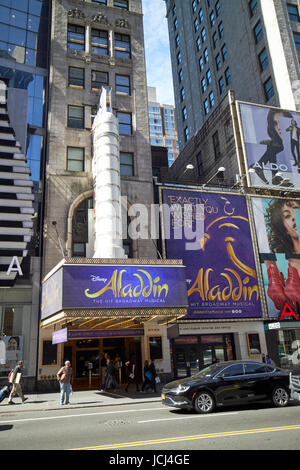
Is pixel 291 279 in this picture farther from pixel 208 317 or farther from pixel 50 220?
pixel 50 220

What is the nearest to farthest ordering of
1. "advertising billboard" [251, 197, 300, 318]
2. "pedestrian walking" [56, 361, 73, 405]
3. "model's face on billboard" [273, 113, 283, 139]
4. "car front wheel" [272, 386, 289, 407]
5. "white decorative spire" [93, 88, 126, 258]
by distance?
"car front wheel" [272, 386, 289, 407] < "pedestrian walking" [56, 361, 73, 405] < "white decorative spire" [93, 88, 126, 258] < "advertising billboard" [251, 197, 300, 318] < "model's face on billboard" [273, 113, 283, 139]

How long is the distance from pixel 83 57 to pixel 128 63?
13.1ft

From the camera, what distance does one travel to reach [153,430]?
10.0 metres

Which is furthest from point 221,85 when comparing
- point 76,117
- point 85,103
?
point 76,117

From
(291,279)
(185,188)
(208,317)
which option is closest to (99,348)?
(208,317)

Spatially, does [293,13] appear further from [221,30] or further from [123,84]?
[123,84]

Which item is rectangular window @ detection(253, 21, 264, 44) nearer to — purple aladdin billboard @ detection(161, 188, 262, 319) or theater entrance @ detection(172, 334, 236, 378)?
purple aladdin billboard @ detection(161, 188, 262, 319)

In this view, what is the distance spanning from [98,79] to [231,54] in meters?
25.0

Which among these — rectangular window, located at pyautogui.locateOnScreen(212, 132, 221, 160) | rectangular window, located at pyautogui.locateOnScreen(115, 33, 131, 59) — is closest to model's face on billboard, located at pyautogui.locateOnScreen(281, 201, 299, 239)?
rectangular window, located at pyautogui.locateOnScreen(212, 132, 221, 160)

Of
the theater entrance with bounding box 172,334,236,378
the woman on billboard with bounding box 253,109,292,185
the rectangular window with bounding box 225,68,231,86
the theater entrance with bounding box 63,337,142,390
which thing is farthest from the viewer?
the rectangular window with bounding box 225,68,231,86

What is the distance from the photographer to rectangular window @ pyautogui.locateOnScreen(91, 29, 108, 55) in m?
32.8

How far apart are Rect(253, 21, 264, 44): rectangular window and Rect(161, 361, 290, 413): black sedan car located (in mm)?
42377

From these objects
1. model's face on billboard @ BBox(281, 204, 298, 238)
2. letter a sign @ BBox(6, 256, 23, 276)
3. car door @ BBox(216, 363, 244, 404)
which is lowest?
car door @ BBox(216, 363, 244, 404)

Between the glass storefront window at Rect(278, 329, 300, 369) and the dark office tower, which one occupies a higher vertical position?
the dark office tower
